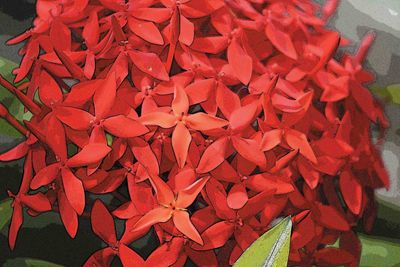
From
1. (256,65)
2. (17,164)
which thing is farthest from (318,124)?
(17,164)

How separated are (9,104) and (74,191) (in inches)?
4.8

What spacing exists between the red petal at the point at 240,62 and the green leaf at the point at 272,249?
0.09 m

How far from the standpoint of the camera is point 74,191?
0.40 meters

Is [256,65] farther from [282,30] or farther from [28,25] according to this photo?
[28,25]

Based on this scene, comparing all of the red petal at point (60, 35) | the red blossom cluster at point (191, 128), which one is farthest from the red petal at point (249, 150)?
the red petal at point (60, 35)

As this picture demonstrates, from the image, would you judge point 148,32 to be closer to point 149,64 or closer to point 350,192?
point 149,64

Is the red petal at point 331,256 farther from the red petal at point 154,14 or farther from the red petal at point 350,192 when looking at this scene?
the red petal at point 154,14

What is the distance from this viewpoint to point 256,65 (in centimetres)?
43

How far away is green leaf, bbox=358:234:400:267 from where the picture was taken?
0.50 metres

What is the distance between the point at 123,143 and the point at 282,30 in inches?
4.4

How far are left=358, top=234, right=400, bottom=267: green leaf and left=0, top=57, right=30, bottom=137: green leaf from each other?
0.76 ft

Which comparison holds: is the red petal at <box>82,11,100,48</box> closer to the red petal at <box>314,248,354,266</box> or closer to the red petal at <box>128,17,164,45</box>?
the red petal at <box>128,17,164,45</box>

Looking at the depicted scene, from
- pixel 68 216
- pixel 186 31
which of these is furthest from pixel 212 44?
pixel 68 216

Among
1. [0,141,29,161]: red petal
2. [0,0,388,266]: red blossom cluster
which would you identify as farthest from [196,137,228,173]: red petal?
[0,141,29,161]: red petal
